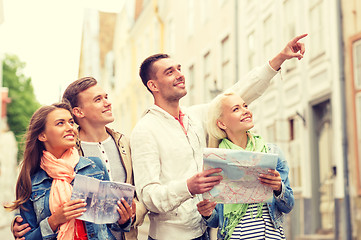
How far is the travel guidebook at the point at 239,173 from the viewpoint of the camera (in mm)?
3367

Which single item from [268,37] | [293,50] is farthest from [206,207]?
[268,37]

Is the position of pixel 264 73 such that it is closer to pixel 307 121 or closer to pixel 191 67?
pixel 307 121

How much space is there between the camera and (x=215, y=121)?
3893 millimetres

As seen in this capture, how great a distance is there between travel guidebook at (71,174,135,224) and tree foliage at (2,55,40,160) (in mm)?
Answer: 48634

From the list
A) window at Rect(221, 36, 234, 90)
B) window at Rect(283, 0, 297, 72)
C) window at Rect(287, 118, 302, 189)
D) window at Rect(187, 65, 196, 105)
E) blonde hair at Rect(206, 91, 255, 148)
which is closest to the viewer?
blonde hair at Rect(206, 91, 255, 148)

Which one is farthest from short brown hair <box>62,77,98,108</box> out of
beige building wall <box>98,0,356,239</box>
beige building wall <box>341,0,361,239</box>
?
beige building wall <box>98,0,356,239</box>

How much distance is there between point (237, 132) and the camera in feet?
12.5

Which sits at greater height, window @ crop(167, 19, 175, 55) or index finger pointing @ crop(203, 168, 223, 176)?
window @ crop(167, 19, 175, 55)

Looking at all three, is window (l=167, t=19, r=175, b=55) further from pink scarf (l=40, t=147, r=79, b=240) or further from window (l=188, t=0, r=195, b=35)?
pink scarf (l=40, t=147, r=79, b=240)

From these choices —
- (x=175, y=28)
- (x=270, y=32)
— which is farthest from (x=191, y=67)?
(x=270, y=32)

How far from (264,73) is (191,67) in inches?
650

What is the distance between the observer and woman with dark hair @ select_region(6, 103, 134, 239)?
11.3 ft

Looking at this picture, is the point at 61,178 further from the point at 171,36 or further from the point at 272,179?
the point at 171,36

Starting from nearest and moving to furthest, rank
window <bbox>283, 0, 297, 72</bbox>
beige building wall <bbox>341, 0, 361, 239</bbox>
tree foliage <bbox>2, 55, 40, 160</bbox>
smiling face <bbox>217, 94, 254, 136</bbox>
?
1. smiling face <bbox>217, 94, 254, 136</bbox>
2. beige building wall <bbox>341, 0, 361, 239</bbox>
3. window <bbox>283, 0, 297, 72</bbox>
4. tree foliage <bbox>2, 55, 40, 160</bbox>
